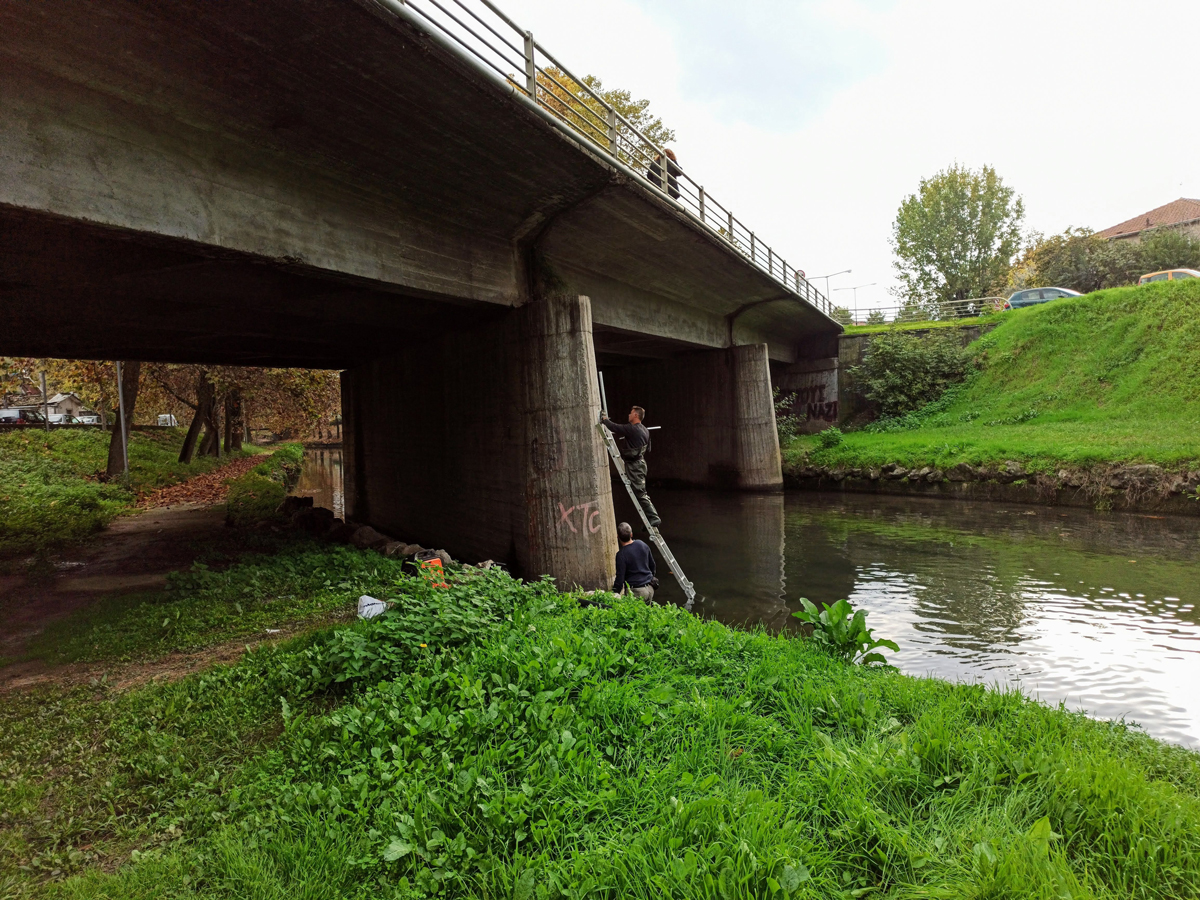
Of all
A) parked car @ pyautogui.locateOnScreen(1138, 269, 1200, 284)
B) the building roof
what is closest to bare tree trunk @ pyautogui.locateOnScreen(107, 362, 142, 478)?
parked car @ pyautogui.locateOnScreen(1138, 269, 1200, 284)

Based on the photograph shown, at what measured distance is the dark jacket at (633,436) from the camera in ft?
38.1

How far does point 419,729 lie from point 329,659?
1.96m

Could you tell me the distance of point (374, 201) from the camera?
30.6 ft

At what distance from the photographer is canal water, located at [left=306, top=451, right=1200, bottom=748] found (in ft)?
21.4

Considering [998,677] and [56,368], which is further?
[56,368]

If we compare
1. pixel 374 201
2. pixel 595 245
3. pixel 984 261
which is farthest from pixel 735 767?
pixel 984 261

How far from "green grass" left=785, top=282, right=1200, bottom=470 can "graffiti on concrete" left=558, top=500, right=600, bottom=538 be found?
14786mm

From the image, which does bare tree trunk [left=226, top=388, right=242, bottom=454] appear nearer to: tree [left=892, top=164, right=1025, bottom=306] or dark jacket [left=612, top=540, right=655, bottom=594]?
dark jacket [left=612, top=540, right=655, bottom=594]

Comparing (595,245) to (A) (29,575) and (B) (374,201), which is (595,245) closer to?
(B) (374,201)

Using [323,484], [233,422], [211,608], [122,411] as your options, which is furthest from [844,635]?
[233,422]

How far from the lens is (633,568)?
8.78 metres

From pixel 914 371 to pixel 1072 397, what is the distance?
6.86 m

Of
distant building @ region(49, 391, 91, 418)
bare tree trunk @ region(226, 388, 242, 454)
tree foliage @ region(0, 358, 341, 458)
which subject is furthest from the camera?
distant building @ region(49, 391, 91, 418)

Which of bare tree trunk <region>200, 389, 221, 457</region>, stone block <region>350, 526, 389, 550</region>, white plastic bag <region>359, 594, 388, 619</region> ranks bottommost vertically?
stone block <region>350, 526, 389, 550</region>
